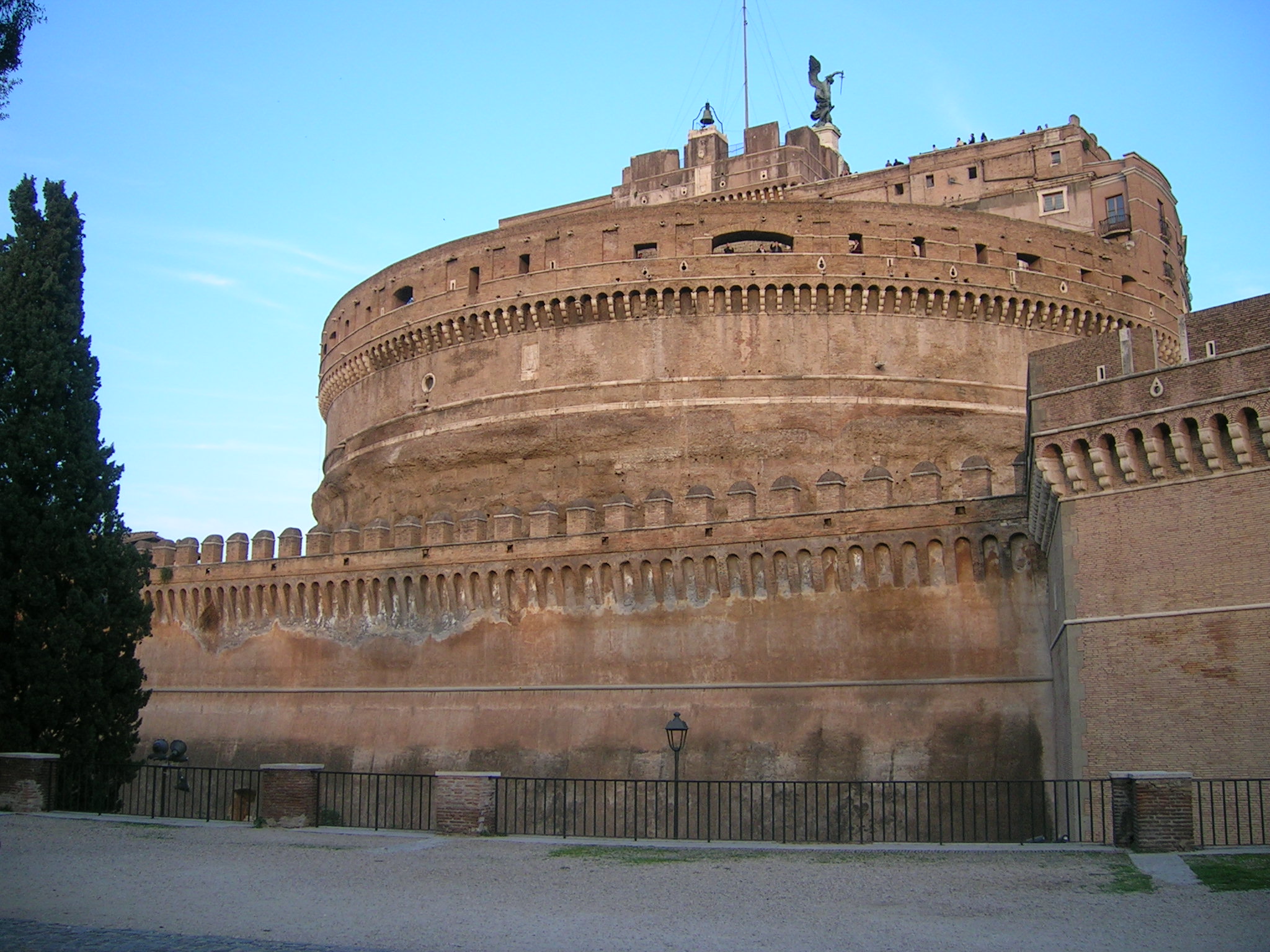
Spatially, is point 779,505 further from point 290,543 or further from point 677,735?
point 290,543

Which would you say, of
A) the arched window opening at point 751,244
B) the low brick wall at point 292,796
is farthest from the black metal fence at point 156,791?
the arched window opening at point 751,244

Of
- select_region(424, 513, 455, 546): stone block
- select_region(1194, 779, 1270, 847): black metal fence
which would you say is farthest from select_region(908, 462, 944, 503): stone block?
select_region(424, 513, 455, 546): stone block

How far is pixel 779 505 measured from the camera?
68.2 feet

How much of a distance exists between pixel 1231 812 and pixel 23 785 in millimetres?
13928

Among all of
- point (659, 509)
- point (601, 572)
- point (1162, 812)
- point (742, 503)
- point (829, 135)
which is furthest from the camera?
point (829, 135)

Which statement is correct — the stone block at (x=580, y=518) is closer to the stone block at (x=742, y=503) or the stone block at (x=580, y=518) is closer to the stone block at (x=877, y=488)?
the stone block at (x=742, y=503)

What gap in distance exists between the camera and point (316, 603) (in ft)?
84.0

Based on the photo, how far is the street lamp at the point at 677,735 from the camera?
757 inches

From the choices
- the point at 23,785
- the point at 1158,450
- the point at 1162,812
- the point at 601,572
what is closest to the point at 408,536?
the point at 601,572

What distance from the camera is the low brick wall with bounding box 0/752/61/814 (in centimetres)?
1577

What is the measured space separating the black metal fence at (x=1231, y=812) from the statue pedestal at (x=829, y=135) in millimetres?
27491

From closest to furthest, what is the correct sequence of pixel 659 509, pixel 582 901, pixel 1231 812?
pixel 582 901 < pixel 1231 812 < pixel 659 509

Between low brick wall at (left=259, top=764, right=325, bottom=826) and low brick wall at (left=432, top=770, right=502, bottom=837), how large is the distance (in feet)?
5.70

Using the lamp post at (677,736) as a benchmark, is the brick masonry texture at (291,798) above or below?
below
